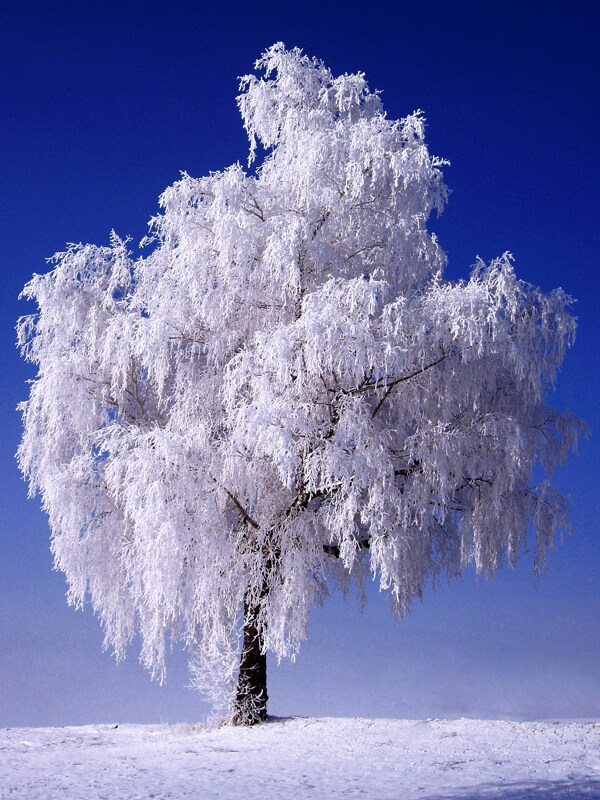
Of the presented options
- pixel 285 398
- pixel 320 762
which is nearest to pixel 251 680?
pixel 320 762

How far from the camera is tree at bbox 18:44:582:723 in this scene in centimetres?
916

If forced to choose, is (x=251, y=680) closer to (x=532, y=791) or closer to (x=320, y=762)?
(x=320, y=762)

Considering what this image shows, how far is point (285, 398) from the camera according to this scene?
9055 millimetres

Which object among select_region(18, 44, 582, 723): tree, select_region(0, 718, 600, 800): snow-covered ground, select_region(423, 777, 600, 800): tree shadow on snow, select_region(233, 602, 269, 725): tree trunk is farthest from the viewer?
select_region(233, 602, 269, 725): tree trunk

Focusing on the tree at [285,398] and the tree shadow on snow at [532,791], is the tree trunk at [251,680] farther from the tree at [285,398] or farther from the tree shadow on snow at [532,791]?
the tree shadow on snow at [532,791]

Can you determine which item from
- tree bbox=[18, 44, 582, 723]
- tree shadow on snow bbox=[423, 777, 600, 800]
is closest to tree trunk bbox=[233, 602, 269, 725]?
tree bbox=[18, 44, 582, 723]

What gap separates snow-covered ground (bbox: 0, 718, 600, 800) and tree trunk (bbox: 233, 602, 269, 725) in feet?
0.85

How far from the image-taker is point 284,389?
9422 millimetres

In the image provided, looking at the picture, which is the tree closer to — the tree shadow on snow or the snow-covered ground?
the snow-covered ground

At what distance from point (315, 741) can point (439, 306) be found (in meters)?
4.93

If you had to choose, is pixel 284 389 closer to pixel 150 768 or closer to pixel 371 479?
pixel 371 479

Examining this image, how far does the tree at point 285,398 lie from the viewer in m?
9.16

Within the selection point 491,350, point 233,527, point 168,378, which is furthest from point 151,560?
point 491,350

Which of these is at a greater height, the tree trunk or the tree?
the tree
